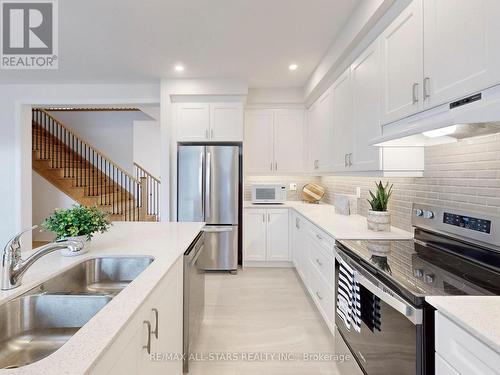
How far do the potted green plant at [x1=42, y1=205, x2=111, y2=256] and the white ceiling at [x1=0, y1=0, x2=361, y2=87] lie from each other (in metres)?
1.80

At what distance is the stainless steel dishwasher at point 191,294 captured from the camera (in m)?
1.78

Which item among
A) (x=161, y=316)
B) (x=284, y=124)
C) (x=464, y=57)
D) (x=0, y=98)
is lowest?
(x=161, y=316)

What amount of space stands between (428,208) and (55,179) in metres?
6.65

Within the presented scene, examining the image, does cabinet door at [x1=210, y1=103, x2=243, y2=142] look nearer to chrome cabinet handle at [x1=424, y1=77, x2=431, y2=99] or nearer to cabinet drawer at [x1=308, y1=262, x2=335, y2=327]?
cabinet drawer at [x1=308, y1=262, x2=335, y2=327]

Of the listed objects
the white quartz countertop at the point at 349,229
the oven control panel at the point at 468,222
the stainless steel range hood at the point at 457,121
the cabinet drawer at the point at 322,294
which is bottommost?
the cabinet drawer at the point at 322,294

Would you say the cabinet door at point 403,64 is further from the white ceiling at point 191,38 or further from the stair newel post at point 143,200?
the stair newel post at point 143,200

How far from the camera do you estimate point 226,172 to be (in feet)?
12.6

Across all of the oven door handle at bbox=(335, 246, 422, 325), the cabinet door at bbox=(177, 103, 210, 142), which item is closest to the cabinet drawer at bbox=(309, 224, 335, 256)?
the oven door handle at bbox=(335, 246, 422, 325)

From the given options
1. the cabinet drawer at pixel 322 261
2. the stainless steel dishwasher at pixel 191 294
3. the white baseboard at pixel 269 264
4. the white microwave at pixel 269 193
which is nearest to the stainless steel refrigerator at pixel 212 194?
the white baseboard at pixel 269 264

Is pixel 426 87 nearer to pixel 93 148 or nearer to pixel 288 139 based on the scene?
pixel 288 139

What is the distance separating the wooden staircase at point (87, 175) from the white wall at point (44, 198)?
0.42 ft

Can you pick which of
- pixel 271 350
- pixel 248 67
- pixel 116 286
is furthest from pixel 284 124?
pixel 116 286

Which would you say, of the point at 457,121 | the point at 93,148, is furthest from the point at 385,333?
the point at 93,148

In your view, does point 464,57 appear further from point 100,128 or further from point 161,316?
point 100,128
